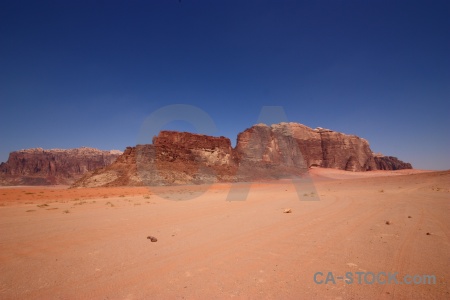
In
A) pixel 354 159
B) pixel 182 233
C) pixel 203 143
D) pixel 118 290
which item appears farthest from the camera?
A: pixel 354 159

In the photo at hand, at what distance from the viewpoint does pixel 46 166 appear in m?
94.8

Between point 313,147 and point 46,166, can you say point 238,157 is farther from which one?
point 46,166

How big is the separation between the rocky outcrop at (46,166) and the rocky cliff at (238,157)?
52423 millimetres

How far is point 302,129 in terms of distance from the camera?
8419 cm

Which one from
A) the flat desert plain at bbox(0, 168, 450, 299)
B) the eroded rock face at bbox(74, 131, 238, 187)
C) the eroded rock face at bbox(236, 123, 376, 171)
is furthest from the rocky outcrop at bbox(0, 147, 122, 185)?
the flat desert plain at bbox(0, 168, 450, 299)

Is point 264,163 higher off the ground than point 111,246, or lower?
higher

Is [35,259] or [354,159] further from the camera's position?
[354,159]

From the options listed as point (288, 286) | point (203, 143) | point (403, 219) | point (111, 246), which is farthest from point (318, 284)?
point (203, 143)

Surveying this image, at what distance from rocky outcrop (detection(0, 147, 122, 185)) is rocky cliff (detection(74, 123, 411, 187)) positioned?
172ft

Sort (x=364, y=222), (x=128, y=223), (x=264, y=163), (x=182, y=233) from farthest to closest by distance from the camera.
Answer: (x=264, y=163) → (x=128, y=223) → (x=364, y=222) → (x=182, y=233)

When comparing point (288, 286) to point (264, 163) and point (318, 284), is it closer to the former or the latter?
point (318, 284)

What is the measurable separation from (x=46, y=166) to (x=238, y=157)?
83650mm

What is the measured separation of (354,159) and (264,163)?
38.4m

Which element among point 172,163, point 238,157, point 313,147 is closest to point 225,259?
point 172,163
